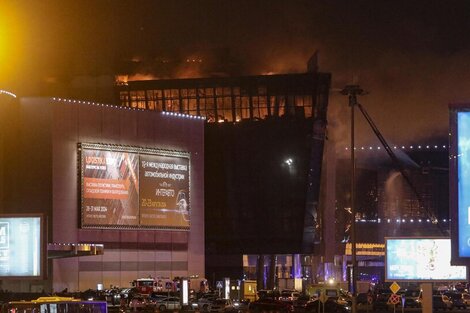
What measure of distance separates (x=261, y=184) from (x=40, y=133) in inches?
1552

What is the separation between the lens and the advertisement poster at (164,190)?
98438 millimetres

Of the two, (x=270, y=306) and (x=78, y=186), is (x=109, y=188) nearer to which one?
(x=78, y=186)

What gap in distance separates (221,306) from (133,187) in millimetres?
20973

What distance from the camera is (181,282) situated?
269 ft

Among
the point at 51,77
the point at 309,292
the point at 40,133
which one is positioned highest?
the point at 51,77

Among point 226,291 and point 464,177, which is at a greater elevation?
point 464,177

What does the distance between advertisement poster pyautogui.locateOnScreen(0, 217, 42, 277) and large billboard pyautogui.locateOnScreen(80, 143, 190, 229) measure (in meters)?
45.3

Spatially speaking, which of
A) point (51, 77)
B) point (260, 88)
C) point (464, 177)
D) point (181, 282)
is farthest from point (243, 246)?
point (464, 177)

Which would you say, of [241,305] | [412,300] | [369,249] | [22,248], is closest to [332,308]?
[241,305]

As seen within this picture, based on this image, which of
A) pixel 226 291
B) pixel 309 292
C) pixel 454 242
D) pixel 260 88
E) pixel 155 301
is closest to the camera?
pixel 454 242

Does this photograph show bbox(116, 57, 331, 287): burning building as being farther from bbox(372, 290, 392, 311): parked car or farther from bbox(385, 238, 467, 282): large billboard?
bbox(385, 238, 467, 282): large billboard

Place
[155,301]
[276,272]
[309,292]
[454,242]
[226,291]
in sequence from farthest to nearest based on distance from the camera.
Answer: [276,272]
[309,292]
[226,291]
[155,301]
[454,242]

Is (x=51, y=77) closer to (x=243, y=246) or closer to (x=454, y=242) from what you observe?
(x=243, y=246)

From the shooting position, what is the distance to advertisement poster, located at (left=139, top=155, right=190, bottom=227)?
9844cm
